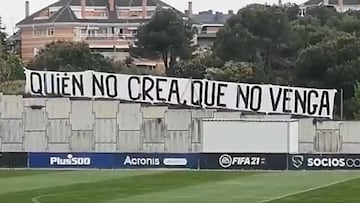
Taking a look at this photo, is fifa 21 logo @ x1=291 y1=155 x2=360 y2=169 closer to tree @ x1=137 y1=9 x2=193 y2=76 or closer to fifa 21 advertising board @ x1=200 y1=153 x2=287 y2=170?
fifa 21 advertising board @ x1=200 y1=153 x2=287 y2=170

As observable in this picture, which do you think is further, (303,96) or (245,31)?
(245,31)

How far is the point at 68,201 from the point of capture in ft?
125

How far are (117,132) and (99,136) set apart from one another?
3.91 feet

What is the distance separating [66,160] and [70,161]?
26cm

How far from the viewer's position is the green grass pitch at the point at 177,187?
39.4 m

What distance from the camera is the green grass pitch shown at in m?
39.4

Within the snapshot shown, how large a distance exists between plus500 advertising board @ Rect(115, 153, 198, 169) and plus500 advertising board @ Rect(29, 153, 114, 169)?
88 cm

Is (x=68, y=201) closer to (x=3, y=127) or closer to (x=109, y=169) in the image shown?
(x=109, y=169)

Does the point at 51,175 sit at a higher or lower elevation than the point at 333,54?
lower

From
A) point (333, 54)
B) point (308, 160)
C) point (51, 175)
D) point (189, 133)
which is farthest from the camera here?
point (333, 54)

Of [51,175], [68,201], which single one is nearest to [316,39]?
[51,175]

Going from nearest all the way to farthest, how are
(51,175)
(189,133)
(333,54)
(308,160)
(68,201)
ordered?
(68,201) → (51,175) → (308,160) → (189,133) → (333,54)

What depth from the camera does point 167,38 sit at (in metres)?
160

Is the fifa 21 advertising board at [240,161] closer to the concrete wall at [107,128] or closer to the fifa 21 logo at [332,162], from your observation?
the fifa 21 logo at [332,162]
